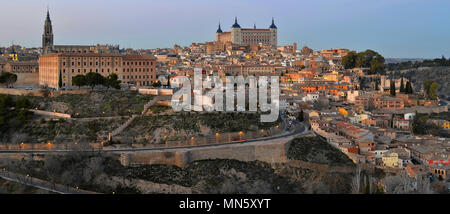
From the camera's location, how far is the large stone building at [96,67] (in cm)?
3538

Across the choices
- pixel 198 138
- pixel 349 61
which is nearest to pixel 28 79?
pixel 198 138

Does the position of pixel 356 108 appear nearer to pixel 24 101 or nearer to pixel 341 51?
pixel 24 101

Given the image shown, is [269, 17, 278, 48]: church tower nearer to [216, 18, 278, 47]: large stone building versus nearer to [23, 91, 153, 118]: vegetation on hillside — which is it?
[216, 18, 278, 47]: large stone building

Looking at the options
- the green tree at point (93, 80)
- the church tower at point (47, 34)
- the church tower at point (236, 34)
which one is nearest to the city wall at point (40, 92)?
the green tree at point (93, 80)

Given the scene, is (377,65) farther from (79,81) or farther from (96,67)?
(79,81)

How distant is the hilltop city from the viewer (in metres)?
19.9

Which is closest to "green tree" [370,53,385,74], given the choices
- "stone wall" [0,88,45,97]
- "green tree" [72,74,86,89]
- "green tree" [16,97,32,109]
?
Result: "green tree" [72,74,86,89]

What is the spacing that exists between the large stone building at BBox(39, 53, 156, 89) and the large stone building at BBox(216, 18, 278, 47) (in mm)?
51790

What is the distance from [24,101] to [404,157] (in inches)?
830

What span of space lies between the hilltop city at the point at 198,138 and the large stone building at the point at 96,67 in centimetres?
8

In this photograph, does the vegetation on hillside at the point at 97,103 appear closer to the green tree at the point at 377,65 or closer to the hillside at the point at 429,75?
the green tree at the point at 377,65

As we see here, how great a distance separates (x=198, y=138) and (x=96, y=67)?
1644cm
